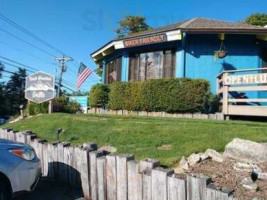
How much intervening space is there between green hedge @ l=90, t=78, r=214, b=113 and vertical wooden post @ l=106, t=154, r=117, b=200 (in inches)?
336

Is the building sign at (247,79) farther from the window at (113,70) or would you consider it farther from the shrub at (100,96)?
the window at (113,70)

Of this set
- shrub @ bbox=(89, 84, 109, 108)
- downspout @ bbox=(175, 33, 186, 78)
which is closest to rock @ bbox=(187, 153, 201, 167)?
downspout @ bbox=(175, 33, 186, 78)

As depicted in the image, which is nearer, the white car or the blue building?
the white car

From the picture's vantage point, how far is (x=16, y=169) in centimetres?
480

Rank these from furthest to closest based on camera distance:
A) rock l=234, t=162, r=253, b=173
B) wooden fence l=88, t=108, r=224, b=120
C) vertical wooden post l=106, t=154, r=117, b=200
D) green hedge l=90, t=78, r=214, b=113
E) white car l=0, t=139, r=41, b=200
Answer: green hedge l=90, t=78, r=214, b=113
wooden fence l=88, t=108, r=224, b=120
rock l=234, t=162, r=253, b=173
vertical wooden post l=106, t=154, r=117, b=200
white car l=0, t=139, r=41, b=200

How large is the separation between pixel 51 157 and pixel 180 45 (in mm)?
10092

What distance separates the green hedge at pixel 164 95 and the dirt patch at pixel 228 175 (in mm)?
7654

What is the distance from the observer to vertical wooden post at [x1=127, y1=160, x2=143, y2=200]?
4.71 m

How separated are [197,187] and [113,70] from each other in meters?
15.8

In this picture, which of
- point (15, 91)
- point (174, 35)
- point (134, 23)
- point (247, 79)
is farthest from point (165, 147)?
point (15, 91)

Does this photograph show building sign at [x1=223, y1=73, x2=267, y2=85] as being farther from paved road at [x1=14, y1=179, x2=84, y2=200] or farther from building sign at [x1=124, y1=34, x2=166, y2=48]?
paved road at [x1=14, y1=179, x2=84, y2=200]

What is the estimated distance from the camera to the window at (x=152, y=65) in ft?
52.4

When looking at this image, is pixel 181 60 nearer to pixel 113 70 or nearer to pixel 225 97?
pixel 225 97

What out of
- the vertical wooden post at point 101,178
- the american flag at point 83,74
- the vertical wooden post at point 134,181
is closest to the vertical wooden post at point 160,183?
the vertical wooden post at point 134,181
